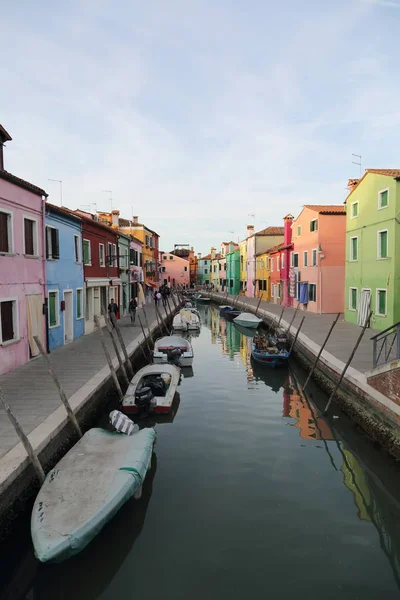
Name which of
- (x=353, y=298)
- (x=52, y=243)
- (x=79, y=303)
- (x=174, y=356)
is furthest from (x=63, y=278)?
(x=353, y=298)

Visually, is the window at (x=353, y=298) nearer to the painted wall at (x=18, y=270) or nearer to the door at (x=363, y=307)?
the door at (x=363, y=307)

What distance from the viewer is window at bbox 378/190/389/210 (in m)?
20.8

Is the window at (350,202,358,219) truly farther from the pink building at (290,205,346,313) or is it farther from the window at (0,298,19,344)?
the window at (0,298,19,344)

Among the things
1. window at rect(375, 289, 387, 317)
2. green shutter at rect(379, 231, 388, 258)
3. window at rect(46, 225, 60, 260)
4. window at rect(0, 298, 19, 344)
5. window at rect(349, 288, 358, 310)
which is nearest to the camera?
→ window at rect(0, 298, 19, 344)

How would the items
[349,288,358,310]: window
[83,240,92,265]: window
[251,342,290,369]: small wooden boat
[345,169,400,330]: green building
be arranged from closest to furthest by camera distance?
[251,342,290,369]: small wooden boat → [345,169,400,330]: green building → [83,240,92,265]: window → [349,288,358,310]: window

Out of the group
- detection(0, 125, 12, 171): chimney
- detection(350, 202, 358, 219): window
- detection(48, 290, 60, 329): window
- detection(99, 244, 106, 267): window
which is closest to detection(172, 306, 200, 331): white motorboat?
detection(99, 244, 106, 267): window

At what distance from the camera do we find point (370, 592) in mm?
5805

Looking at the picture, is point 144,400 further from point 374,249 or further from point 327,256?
point 327,256

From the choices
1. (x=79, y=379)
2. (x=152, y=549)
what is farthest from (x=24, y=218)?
(x=152, y=549)

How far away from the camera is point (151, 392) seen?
12.7 meters

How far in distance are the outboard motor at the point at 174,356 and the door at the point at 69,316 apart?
4791mm

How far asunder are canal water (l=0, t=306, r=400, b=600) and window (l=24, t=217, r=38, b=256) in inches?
319

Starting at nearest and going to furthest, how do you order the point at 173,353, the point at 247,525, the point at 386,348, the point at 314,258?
the point at 247,525, the point at 386,348, the point at 173,353, the point at 314,258

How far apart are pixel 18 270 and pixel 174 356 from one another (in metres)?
8.05
